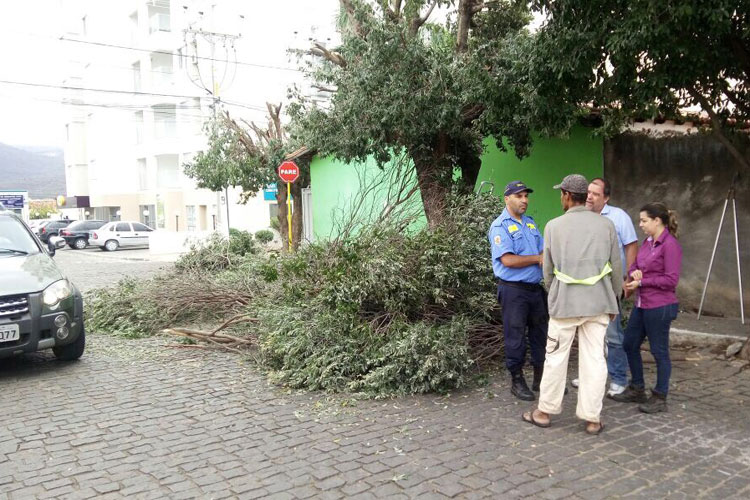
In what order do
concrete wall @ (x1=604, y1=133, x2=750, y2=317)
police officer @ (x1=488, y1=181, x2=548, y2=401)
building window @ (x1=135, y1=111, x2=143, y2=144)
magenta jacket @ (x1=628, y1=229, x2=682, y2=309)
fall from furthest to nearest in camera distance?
building window @ (x1=135, y1=111, x2=143, y2=144), concrete wall @ (x1=604, y1=133, x2=750, y2=317), police officer @ (x1=488, y1=181, x2=548, y2=401), magenta jacket @ (x1=628, y1=229, x2=682, y2=309)

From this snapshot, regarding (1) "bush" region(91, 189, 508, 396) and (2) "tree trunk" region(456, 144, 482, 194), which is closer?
(1) "bush" region(91, 189, 508, 396)

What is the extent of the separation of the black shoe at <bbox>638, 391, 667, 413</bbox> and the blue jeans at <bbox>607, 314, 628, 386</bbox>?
346 mm

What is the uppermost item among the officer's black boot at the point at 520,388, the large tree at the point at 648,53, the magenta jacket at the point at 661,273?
the large tree at the point at 648,53

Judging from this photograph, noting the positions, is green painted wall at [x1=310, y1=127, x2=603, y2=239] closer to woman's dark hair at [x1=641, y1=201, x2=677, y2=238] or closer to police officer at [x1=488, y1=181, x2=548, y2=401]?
police officer at [x1=488, y1=181, x2=548, y2=401]

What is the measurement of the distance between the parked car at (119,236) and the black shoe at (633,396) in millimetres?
30139

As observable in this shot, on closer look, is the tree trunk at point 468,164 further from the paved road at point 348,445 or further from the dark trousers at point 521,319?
the paved road at point 348,445

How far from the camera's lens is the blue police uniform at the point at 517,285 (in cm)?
516

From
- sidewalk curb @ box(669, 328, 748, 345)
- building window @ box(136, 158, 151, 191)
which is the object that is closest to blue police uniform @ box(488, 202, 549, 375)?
sidewalk curb @ box(669, 328, 748, 345)

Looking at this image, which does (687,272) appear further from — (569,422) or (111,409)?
(111,409)

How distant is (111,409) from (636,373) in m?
4.61

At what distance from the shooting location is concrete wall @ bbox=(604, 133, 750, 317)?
311 inches

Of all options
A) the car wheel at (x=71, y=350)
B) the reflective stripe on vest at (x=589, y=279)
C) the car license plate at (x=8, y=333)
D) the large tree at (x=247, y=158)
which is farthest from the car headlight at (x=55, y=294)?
the large tree at (x=247, y=158)

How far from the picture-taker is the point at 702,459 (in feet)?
13.5

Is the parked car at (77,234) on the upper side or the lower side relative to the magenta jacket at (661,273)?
lower
